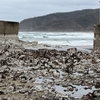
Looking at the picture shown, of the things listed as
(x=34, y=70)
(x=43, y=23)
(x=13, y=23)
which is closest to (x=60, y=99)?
(x=34, y=70)

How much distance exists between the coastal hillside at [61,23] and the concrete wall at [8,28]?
107 meters

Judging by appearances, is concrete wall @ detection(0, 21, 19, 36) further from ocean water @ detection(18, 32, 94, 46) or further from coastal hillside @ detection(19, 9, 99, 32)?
coastal hillside @ detection(19, 9, 99, 32)

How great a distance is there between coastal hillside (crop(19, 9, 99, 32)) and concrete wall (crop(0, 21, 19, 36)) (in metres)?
107

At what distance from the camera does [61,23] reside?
136m

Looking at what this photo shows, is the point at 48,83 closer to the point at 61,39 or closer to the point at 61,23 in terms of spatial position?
the point at 61,39

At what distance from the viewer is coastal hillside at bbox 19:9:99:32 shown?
129500mm

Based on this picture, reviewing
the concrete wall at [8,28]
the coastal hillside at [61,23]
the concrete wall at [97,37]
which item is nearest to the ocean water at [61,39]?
the concrete wall at [8,28]

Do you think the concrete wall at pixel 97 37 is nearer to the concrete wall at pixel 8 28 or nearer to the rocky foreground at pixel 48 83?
the concrete wall at pixel 8 28

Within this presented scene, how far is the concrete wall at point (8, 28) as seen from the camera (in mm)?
15682

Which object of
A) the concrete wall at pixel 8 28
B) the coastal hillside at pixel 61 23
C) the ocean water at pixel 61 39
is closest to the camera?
the concrete wall at pixel 8 28

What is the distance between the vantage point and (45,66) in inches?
319

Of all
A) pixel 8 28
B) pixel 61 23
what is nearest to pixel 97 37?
pixel 8 28

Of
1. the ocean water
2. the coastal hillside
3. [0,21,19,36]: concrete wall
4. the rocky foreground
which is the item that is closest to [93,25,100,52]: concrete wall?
[0,21,19,36]: concrete wall

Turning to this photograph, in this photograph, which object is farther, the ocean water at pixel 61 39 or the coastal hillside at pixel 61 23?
the coastal hillside at pixel 61 23
